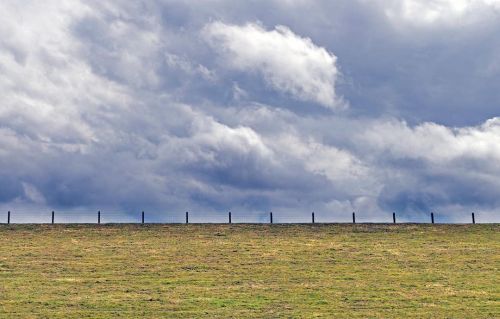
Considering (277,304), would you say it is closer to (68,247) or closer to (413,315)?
(413,315)

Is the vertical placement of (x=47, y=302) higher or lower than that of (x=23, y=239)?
lower

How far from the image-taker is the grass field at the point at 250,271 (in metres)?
38.2

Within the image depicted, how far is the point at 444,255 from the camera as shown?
55.4 m

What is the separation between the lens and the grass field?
125 ft

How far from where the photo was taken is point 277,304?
39.0 meters

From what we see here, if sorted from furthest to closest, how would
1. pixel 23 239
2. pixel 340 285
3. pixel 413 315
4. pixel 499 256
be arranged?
1. pixel 23 239
2. pixel 499 256
3. pixel 340 285
4. pixel 413 315

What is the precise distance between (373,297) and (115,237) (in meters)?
29.7

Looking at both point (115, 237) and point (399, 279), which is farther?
point (115, 237)

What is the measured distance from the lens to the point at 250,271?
4834cm

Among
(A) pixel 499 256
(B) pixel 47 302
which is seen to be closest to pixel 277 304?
(B) pixel 47 302

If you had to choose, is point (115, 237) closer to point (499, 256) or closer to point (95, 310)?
point (95, 310)

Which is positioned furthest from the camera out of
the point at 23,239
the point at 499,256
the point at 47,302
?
the point at 23,239

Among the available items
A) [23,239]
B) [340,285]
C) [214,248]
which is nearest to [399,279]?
[340,285]

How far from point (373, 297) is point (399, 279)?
6084mm
